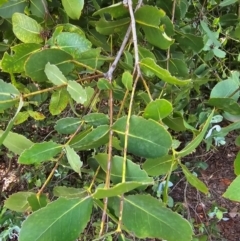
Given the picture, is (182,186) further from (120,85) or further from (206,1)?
(120,85)

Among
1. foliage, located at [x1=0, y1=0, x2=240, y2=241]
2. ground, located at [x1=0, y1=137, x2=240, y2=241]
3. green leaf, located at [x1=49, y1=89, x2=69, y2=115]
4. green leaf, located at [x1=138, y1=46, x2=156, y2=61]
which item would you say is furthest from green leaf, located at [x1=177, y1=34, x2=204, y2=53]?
ground, located at [x1=0, y1=137, x2=240, y2=241]

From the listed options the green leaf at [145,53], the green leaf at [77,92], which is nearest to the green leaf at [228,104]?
the green leaf at [145,53]

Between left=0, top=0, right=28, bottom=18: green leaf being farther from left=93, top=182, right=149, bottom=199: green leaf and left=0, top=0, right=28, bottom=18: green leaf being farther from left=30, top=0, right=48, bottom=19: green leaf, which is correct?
left=93, top=182, right=149, bottom=199: green leaf

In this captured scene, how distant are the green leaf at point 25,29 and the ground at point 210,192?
3.45ft

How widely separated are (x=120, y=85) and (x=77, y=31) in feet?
0.39

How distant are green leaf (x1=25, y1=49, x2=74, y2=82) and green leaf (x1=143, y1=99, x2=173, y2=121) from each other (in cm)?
12

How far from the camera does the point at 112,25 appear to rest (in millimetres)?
600

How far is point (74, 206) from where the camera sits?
1.41ft

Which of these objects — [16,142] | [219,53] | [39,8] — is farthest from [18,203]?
[219,53]

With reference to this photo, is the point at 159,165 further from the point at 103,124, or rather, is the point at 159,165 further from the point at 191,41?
the point at 191,41

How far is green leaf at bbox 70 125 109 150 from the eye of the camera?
46cm

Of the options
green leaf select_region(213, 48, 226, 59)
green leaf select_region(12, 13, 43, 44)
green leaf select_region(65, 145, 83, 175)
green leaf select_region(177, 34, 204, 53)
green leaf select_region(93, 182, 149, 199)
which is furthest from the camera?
green leaf select_region(213, 48, 226, 59)

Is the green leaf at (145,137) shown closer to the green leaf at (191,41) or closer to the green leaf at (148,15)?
the green leaf at (148,15)

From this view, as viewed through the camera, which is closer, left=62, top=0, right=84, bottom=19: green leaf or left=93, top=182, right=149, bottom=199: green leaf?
left=93, top=182, right=149, bottom=199: green leaf
